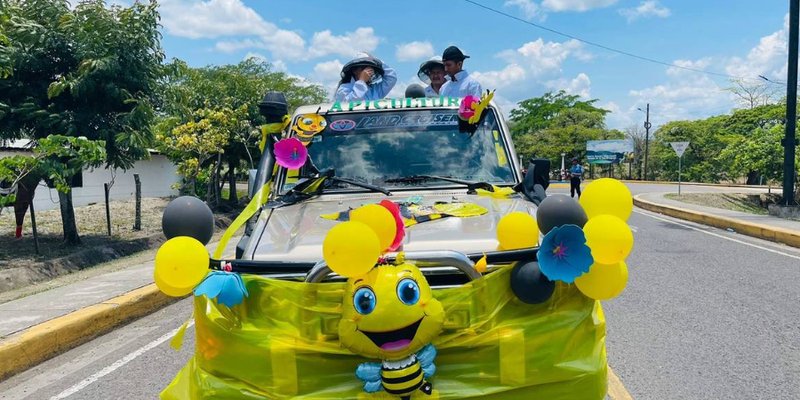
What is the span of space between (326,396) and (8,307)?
588 centimetres

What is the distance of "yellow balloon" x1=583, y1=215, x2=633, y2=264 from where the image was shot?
2154mm

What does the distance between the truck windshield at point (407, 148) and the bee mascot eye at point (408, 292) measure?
5.76 feet

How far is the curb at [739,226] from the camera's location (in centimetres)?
1088

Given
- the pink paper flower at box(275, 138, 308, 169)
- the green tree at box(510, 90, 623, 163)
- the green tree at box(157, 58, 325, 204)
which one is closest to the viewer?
the pink paper flower at box(275, 138, 308, 169)

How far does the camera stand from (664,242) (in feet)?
35.9

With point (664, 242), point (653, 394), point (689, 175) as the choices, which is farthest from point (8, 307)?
point (689, 175)

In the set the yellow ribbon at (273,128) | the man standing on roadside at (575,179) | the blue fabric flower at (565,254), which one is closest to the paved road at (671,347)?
the yellow ribbon at (273,128)

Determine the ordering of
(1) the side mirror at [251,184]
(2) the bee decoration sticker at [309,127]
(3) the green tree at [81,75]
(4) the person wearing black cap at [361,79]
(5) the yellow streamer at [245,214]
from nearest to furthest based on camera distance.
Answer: (5) the yellow streamer at [245,214]
(1) the side mirror at [251,184]
(2) the bee decoration sticker at [309,127]
(4) the person wearing black cap at [361,79]
(3) the green tree at [81,75]

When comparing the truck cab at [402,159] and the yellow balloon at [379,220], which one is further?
the truck cab at [402,159]

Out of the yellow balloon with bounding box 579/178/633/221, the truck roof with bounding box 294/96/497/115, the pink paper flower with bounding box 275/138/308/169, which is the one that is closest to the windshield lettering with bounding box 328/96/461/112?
the truck roof with bounding box 294/96/497/115

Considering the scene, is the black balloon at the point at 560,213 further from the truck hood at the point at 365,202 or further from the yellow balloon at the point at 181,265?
the yellow balloon at the point at 181,265

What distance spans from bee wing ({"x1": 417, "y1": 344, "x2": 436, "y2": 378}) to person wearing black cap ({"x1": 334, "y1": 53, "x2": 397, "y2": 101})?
357cm

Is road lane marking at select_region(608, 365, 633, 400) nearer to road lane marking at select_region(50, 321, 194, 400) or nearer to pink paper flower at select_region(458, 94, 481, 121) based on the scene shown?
pink paper flower at select_region(458, 94, 481, 121)

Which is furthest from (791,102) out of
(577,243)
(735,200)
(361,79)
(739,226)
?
(577,243)
